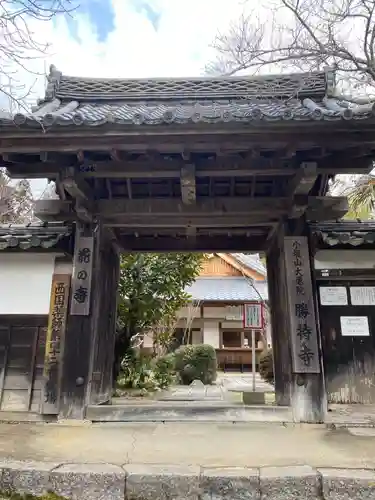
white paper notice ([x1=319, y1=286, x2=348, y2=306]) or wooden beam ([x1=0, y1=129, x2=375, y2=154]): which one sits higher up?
wooden beam ([x1=0, y1=129, x2=375, y2=154])

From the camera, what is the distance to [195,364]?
48.4 feet

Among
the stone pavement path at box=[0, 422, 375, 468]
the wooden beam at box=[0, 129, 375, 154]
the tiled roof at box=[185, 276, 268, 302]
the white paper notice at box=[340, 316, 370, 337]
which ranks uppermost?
the tiled roof at box=[185, 276, 268, 302]

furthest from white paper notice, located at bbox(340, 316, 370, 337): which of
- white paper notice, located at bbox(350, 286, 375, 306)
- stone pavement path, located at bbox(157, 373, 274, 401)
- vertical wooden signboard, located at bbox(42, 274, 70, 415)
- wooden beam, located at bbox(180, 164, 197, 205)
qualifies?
stone pavement path, located at bbox(157, 373, 274, 401)

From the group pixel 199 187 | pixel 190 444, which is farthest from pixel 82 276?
pixel 190 444

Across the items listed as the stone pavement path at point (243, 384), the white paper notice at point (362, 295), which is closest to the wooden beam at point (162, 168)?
the white paper notice at point (362, 295)

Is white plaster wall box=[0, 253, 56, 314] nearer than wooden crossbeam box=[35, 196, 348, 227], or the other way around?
wooden crossbeam box=[35, 196, 348, 227]

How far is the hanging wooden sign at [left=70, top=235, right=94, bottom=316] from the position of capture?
16.2 feet

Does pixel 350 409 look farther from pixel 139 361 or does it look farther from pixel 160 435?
pixel 139 361

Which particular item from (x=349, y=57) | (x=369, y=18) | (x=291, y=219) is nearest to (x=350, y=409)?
(x=291, y=219)

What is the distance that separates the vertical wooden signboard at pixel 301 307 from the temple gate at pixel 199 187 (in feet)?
0.04

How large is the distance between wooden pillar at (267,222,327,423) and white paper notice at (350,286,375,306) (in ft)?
2.20

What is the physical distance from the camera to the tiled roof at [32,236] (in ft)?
17.3

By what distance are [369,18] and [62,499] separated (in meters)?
5.79

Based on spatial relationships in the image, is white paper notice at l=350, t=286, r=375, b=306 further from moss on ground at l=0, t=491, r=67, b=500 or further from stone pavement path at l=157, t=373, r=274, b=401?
stone pavement path at l=157, t=373, r=274, b=401
